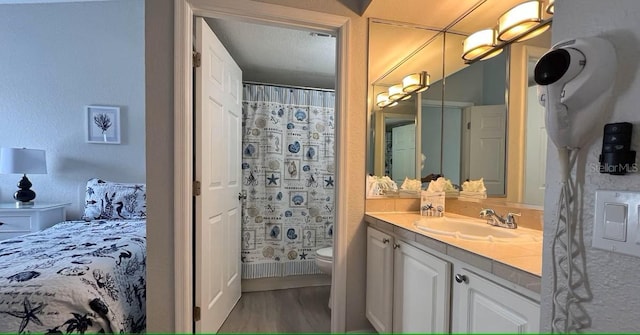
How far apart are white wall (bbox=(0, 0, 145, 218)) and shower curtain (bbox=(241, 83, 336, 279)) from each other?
1.44 meters

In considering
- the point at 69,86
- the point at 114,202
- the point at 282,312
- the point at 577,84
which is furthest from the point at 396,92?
the point at 69,86

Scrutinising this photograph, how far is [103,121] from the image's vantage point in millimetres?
2938

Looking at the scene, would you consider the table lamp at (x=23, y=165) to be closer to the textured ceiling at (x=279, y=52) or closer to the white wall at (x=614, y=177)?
the textured ceiling at (x=279, y=52)

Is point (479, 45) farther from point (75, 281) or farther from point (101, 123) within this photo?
point (101, 123)

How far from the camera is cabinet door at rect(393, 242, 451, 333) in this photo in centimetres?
111

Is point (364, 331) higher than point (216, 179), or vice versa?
point (216, 179)

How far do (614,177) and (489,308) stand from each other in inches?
24.5

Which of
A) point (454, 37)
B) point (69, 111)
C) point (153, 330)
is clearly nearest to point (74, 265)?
point (153, 330)

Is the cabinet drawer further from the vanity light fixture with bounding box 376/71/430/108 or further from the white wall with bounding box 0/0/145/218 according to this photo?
the vanity light fixture with bounding box 376/71/430/108

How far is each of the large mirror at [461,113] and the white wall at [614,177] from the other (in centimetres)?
96

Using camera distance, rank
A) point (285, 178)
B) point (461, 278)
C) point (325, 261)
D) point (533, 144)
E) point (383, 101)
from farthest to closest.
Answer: point (285, 178) < point (325, 261) < point (383, 101) < point (533, 144) < point (461, 278)

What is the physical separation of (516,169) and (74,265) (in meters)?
2.41

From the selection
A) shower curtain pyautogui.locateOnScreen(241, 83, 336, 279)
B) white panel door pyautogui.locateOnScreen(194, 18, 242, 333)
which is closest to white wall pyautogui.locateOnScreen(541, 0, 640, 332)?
white panel door pyautogui.locateOnScreen(194, 18, 242, 333)

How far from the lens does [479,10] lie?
5.44 feet
